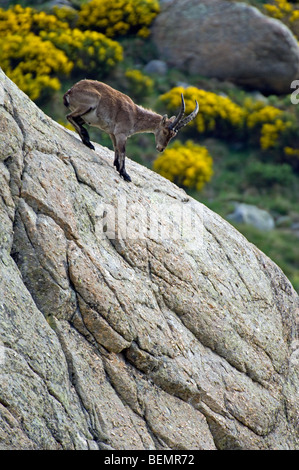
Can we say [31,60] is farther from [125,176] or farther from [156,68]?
[125,176]

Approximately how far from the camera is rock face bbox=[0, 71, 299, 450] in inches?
287

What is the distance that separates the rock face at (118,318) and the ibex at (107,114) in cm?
26

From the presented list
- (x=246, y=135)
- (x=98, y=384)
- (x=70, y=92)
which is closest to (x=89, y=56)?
(x=246, y=135)

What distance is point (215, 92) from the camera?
1090 inches

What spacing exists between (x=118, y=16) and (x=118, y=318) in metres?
24.2

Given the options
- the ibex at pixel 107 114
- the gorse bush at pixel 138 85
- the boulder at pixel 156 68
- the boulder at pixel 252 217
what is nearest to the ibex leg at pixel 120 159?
the ibex at pixel 107 114

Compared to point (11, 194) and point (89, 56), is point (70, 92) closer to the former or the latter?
point (11, 194)

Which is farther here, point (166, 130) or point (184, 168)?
point (184, 168)

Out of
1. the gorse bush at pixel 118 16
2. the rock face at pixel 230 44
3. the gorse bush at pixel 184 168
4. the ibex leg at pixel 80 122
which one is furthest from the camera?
the gorse bush at pixel 118 16

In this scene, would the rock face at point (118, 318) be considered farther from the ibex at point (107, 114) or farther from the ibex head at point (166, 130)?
the ibex head at point (166, 130)

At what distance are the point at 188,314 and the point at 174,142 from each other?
56.6 ft

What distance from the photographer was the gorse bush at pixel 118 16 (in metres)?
29.2

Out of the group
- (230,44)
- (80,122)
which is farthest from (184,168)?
(80,122)

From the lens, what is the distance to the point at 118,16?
29.5 meters
